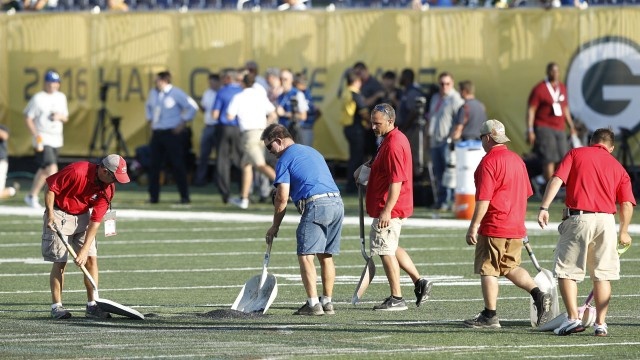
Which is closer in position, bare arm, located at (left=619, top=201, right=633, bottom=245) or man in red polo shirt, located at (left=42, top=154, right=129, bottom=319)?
bare arm, located at (left=619, top=201, right=633, bottom=245)

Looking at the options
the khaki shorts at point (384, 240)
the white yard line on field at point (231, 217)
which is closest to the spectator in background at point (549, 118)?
the white yard line on field at point (231, 217)

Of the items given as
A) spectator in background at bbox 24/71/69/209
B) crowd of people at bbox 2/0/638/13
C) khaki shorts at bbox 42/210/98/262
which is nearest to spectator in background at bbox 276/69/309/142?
crowd of people at bbox 2/0/638/13

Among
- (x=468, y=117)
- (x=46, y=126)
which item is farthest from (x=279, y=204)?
(x=46, y=126)

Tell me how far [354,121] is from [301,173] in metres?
12.8

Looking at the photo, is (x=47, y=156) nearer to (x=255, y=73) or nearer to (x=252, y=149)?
(x=252, y=149)

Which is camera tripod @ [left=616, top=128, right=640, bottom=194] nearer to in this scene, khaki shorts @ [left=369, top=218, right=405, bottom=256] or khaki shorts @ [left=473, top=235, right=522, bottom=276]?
khaki shorts @ [left=369, top=218, right=405, bottom=256]

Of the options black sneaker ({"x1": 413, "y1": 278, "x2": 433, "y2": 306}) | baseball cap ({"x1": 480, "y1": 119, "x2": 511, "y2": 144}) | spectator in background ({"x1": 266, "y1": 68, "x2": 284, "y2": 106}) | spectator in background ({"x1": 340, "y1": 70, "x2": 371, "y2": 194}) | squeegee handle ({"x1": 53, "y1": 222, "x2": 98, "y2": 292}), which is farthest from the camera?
spectator in background ({"x1": 266, "y1": 68, "x2": 284, "y2": 106})

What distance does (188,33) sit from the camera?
96.8 ft

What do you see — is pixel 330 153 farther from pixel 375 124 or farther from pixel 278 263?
pixel 375 124

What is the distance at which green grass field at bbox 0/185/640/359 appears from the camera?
1137 centimetres

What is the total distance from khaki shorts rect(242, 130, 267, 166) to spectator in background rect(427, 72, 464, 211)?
2533 millimetres

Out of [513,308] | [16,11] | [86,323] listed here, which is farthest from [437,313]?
[16,11]

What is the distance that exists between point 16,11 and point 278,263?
15.7 m

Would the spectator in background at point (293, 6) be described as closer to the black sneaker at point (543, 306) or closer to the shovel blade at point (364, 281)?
the shovel blade at point (364, 281)
